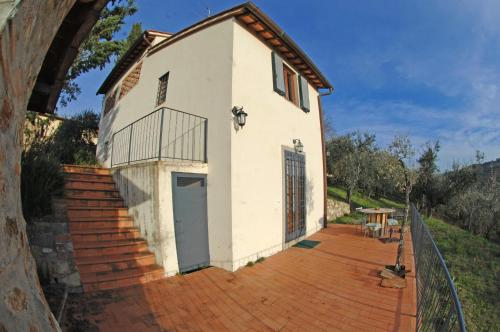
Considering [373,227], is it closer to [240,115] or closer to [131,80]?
[240,115]

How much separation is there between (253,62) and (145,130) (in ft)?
13.3

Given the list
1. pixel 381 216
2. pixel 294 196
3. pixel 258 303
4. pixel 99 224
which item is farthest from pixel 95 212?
pixel 381 216

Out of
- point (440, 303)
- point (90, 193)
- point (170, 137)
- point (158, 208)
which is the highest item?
point (170, 137)

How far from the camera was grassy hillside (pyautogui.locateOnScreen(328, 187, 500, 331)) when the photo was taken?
5108mm

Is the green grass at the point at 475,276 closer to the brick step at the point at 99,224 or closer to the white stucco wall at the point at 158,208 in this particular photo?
the white stucco wall at the point at 158,208

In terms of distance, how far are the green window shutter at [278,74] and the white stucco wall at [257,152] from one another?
15cm

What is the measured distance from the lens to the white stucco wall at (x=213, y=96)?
5.32m

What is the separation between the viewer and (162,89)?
7723 millimetres

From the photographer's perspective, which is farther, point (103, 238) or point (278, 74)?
point (278, 74)

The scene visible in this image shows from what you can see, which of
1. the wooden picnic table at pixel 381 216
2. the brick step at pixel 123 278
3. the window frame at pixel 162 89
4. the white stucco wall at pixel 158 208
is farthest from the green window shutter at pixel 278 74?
the brick step at pixel 123 278

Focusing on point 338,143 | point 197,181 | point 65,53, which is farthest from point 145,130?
point 338,143

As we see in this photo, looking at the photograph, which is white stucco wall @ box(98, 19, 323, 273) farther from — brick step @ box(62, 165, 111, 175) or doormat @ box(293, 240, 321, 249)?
brick step @ box(62, 165, 111, 175)

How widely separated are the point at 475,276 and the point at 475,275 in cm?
12

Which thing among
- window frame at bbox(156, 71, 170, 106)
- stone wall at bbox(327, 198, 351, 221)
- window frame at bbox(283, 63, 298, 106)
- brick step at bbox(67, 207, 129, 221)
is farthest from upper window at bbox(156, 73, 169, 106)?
stone wall at bbox(327, 198, 351, 221)
